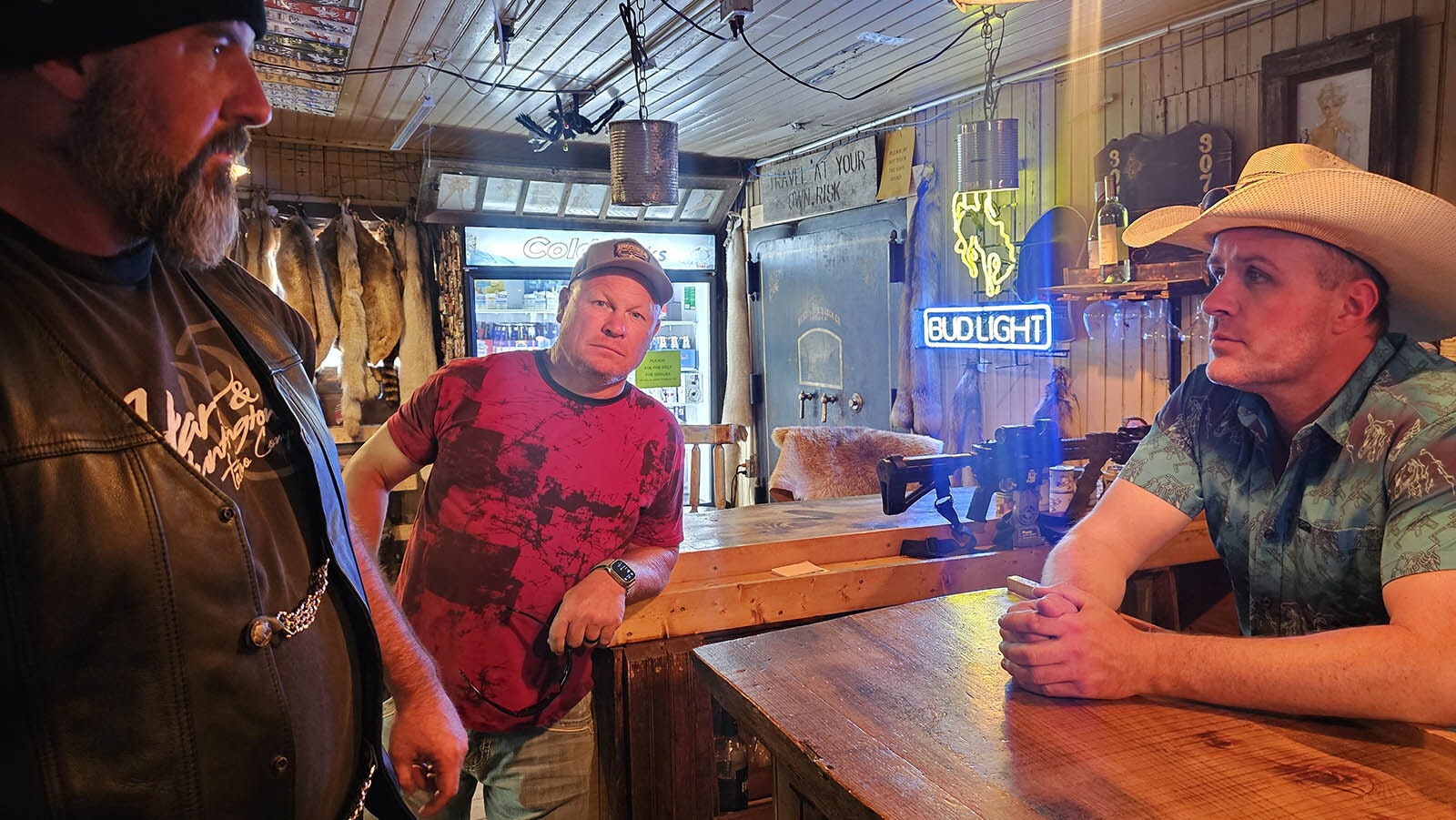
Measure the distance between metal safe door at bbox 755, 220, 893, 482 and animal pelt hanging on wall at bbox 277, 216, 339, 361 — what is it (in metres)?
3.17

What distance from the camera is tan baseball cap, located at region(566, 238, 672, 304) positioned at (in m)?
2.44

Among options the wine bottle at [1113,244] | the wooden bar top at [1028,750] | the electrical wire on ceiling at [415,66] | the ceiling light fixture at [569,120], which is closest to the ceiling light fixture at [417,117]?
the electrical wire on ceiling at [415,66]

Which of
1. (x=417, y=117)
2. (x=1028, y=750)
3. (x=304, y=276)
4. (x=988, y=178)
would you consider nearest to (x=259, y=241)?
(x=304, y=276)

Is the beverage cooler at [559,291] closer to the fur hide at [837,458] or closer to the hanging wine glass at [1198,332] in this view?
the fur hide at [837,458]

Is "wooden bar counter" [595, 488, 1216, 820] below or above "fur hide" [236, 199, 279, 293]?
below

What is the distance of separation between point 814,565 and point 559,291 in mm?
4573

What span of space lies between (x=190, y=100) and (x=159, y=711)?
733 mm

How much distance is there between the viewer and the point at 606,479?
2.30 metres

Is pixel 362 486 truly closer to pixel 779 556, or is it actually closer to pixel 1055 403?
pixel 779 556

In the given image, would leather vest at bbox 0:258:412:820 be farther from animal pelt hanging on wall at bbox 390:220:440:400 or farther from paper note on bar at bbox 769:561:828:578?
animal pelt hanging on wall at bbox 390:220:440:400

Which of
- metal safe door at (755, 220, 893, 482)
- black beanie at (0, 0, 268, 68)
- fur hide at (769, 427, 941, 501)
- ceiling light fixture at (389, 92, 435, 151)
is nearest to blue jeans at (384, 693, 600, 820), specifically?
black beanie at (0, 0, 268, 68)

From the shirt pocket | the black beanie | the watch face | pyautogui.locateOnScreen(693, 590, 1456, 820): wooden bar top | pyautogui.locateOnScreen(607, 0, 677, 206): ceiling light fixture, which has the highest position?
pyautogui.locateOnScreen(607, 0, 677, 206): ceiling light fixture

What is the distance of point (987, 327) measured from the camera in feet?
15.0

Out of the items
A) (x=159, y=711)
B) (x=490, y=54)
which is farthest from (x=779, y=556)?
(x=490, y=54)
